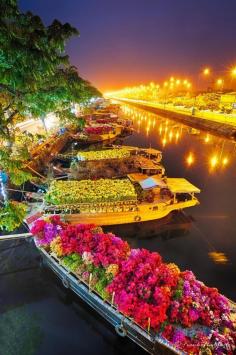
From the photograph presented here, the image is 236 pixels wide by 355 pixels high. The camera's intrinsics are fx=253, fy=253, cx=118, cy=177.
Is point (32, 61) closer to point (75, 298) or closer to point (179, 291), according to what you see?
point (179, 291)

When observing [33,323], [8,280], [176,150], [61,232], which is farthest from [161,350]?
[176,150]

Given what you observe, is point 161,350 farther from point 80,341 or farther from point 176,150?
point 176,150

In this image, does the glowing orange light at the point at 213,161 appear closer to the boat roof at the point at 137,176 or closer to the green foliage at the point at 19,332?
the boat roof at the point at 137,176

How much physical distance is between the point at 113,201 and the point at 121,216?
1318mm

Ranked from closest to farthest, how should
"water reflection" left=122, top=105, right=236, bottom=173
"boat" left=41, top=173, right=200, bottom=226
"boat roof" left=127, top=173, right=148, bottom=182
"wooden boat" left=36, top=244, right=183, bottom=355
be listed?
"wooden boat" left=36, top=244, right=183, bottom=355
"boat" left=41, top=173, right=200, bottom=226
"boat roof" left=127, top=173, right=148, bottom=182
"water reflection" left=122, top=105, right=236, bottom=173

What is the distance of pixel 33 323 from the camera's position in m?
12.3

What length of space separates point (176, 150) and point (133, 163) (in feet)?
68.5

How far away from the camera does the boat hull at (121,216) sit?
60.6ft

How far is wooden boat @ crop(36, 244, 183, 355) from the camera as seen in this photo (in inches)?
357

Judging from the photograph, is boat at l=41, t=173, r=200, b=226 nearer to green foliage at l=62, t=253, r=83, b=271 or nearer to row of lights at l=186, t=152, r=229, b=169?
green foliage at l=62, t=253, r=83, b=271

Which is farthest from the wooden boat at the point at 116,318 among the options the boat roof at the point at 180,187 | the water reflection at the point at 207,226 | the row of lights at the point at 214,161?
the row of lights at the point at 214,161

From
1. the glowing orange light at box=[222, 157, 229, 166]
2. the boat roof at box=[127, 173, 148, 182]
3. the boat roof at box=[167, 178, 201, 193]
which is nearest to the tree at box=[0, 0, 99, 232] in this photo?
the boat roof at box=[167, 178, 201, 193]

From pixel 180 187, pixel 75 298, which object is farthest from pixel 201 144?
pixel 75 298

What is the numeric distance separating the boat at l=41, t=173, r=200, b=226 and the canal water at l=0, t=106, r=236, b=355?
1.40 m
